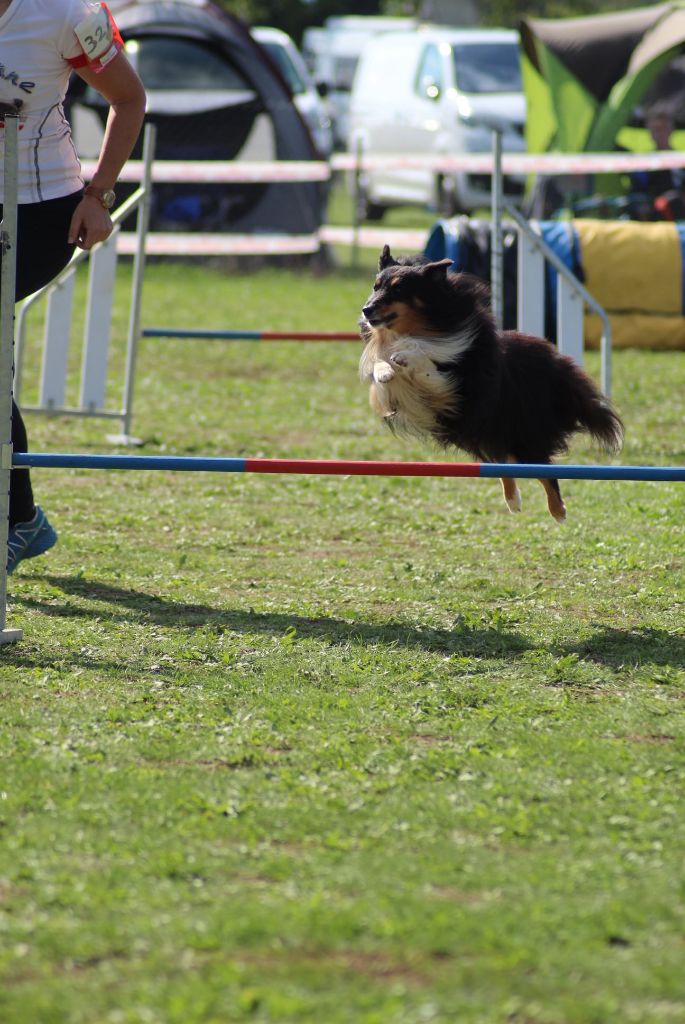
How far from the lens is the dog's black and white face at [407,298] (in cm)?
473

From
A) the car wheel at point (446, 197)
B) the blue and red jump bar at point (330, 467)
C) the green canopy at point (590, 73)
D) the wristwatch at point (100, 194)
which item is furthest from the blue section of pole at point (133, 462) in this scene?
the car wheel at point (446, 197)

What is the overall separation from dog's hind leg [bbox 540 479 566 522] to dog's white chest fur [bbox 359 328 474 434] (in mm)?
743

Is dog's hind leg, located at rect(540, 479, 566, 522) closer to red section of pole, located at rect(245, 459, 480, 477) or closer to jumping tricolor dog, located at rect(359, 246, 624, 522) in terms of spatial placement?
jumping tricolor dog, located at rect(359, 246, 624, 522)

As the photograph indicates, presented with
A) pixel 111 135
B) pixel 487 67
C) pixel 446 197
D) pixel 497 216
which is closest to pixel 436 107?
pixel 487 67

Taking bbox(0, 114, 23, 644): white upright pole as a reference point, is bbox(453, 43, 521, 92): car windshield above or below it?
above

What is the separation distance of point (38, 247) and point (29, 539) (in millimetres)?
1019

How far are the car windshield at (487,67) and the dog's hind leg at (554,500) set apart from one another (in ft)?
43.8

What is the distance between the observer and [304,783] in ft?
10.1

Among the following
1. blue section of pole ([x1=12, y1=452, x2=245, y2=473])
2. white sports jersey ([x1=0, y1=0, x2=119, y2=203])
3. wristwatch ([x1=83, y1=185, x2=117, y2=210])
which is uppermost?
white sports jersey ([x1=0, y1=0, x2=119, y2=203])

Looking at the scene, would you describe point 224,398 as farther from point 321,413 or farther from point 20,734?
point 20,734

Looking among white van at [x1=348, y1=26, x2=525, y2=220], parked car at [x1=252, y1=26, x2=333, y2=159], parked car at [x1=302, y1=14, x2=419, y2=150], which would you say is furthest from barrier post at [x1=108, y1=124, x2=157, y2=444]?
parked car at [x1=302, y1=14, x2=419, y2=150]

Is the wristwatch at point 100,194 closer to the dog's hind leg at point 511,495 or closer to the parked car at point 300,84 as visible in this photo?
the dog's hind leg at point 511,495

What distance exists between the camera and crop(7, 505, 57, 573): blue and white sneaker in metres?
4.59

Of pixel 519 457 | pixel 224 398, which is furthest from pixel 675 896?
pixel 224 398
